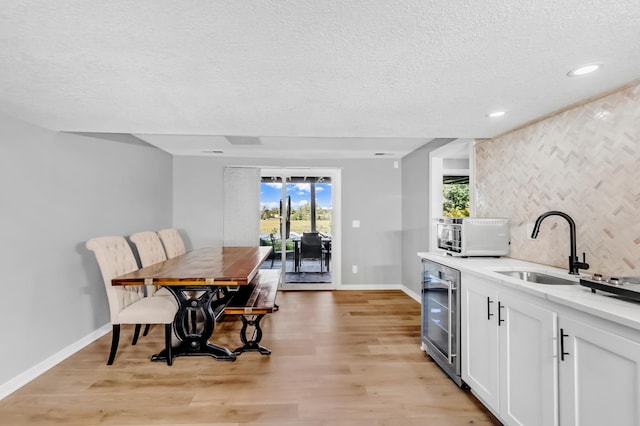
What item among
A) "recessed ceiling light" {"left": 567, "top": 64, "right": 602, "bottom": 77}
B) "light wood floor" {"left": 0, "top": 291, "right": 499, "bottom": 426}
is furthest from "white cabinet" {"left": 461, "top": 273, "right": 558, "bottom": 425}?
"recessed ceiling light" {"left": 567, "top": 64, "right": 602, "bottom": 77}

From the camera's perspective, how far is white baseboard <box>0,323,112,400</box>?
2.17m

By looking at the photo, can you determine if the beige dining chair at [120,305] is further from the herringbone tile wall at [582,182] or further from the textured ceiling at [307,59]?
the herringbone tile wall at [582,182]

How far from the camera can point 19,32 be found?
1213 millimetres

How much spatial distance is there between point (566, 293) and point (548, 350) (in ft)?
0.96

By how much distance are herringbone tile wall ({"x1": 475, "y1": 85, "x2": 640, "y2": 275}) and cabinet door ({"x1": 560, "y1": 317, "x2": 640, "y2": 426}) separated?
29.9 inches

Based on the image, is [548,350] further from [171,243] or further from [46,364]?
[171,243]

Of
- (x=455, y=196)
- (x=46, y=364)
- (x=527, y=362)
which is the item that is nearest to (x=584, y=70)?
(x=527, y=362)

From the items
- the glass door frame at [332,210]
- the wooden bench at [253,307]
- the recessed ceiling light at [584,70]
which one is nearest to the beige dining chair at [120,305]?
the wooden bench at [253,307]

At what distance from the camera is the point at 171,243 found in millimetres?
3982

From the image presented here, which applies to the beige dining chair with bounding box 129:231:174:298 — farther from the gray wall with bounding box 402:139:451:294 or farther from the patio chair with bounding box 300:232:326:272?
the gray wall with bounding box 402:139:451:294

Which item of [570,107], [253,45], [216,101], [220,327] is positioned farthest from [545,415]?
[220,327]

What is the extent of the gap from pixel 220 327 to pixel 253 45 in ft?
10.2

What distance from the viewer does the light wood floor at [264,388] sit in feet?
6.34

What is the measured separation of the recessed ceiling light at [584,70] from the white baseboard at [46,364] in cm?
409
